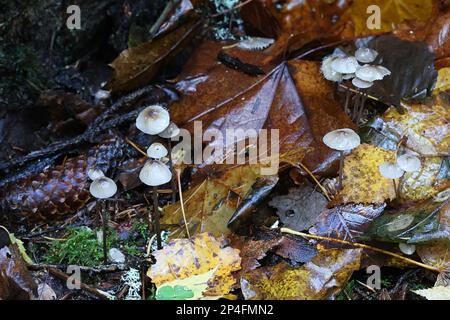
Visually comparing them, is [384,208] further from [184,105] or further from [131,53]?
[131,53]

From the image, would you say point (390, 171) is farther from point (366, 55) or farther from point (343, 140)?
point (366, 55)

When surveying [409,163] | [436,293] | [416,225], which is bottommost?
[436,293]

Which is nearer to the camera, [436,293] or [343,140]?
[436,293]

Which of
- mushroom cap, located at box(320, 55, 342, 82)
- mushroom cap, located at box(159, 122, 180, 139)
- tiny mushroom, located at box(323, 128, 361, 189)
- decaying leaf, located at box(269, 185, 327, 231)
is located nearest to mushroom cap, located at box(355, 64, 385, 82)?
mushroom cap, located at box(320, 55, 342, 82)

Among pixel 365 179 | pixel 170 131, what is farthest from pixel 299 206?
pixel 170 131

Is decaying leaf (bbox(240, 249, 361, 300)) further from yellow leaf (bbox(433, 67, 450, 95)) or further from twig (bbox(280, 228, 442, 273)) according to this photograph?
yellow leaf (bbox(433, 67, 450, 95))
